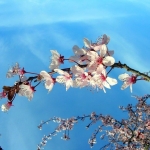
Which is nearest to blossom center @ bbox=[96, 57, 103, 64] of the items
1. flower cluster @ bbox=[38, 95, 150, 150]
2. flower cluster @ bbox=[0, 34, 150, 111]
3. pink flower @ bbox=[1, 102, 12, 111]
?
flower cluster @ bbox=[0, 34, 150, 111]

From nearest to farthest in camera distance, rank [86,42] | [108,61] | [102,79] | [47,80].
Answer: [108,61]
[102,79]
[86,42]
[47,80]

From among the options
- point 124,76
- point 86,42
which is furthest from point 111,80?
point 86,42

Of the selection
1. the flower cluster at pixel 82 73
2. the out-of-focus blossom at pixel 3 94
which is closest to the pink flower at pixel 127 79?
the flower cluster at pixel 82 73

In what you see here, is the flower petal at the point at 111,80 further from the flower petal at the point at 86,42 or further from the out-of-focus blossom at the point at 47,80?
the out-of-focus blossom at the point at 47,80

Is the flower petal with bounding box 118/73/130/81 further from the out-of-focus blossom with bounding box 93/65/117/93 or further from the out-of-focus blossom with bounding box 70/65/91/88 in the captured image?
the out-of-focus blossom with bounding box 70/65/91/88

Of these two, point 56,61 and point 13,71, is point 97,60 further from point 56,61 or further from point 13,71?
point 13,71

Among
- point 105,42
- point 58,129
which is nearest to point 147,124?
point 58,129

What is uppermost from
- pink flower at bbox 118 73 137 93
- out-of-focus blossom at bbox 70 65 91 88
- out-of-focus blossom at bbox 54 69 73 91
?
pink flower at bbox 118 73 137 93

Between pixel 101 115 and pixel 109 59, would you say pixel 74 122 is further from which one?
pixel 109 59

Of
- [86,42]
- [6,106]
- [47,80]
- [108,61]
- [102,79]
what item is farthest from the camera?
[6,106]
